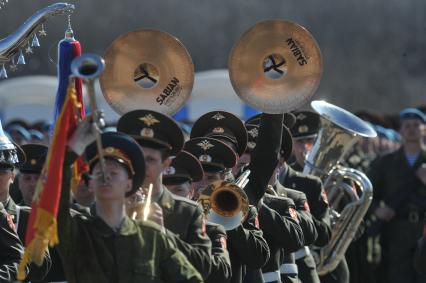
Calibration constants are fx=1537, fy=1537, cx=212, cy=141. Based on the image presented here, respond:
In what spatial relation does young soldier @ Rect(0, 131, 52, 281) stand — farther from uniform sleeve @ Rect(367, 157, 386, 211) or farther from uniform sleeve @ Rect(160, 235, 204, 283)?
uniform sleeve @ Rect(367, 157, 386, 211)

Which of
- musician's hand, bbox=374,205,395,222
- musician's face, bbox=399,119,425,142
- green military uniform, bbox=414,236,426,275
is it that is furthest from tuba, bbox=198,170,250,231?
musician's face, bbox=399,119,425,142

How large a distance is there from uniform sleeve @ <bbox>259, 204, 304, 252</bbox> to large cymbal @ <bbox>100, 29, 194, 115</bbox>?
3.75 feet

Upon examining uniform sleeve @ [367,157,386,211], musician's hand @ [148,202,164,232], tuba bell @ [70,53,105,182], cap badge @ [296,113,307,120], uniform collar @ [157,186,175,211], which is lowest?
uniform sleeve @ [367,157,386,211]

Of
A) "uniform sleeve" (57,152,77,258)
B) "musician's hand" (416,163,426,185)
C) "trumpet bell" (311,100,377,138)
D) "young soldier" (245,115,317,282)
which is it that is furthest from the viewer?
"musician's hand" (416,163,426,185)

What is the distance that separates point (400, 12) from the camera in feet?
78.4

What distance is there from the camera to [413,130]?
50.2 feet

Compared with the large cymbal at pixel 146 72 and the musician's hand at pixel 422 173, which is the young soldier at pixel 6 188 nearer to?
the large cymbal at pixel 146 72

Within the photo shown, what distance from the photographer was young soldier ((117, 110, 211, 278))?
24.5 feet

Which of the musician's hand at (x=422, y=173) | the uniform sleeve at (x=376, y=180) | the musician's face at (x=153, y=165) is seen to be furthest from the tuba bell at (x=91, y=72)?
the uniform sleeve at (x=376, y=180)

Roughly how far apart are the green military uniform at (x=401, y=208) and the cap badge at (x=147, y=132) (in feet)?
23.4

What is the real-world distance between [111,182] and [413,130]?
348 inches

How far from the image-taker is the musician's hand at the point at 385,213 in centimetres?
1483

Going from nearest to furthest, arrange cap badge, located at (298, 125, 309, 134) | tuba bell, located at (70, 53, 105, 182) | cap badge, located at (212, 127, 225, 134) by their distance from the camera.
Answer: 1. tuba bell, located at (70, 53, 105, 182)
2. cap badge, located at (212, 127, 225, 134)
3. cap badge, located at (298, 125, 309, 134)

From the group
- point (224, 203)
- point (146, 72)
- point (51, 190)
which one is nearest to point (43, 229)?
point (51, 190)
